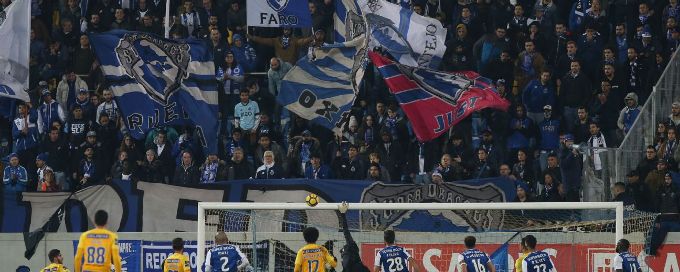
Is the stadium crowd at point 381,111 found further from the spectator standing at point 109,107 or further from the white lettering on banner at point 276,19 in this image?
the white lettering on banner at point 276,19

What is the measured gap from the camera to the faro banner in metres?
23.6

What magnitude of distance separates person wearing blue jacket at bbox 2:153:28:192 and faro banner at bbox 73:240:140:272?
2455mm

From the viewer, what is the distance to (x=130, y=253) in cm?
2364

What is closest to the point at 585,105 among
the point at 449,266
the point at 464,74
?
the point at 464,74

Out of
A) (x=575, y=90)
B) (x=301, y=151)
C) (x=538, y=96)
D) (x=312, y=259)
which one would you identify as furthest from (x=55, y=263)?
(x=575, y=90)

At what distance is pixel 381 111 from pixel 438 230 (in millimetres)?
2838

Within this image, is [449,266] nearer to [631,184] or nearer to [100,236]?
[631,184]

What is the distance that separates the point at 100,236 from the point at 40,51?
9.73 m

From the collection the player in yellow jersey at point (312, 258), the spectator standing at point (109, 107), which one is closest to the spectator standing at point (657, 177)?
the player in yellow jersey at point (312, 258)

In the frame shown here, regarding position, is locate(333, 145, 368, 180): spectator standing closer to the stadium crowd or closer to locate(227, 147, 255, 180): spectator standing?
the stadium crowd

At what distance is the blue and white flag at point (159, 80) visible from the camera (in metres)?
25.9

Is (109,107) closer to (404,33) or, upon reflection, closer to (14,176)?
(14,176)

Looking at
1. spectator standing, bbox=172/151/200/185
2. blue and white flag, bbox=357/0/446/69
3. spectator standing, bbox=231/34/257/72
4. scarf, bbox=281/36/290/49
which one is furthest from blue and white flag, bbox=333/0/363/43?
spectator standing, bbox=172/151/200/185

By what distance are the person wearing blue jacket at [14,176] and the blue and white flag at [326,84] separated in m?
4.14
